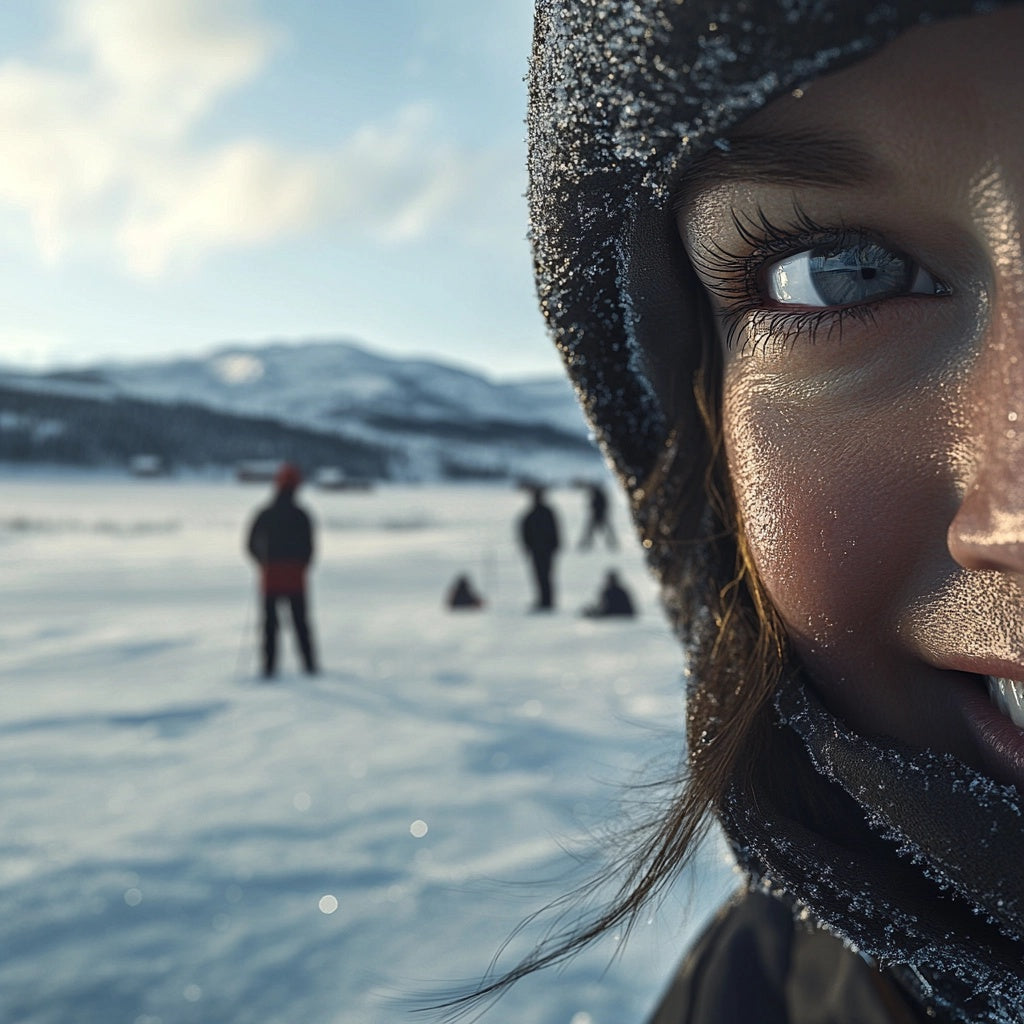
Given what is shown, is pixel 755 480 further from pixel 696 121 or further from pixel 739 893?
pixel 739 893

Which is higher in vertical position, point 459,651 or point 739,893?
point 739,893

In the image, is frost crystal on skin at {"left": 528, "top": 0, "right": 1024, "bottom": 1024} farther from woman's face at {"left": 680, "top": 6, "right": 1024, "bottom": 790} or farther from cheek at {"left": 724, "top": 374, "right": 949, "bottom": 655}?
cheek at {"left": 724, "top": 374, "right": 949, "bottom": 655}

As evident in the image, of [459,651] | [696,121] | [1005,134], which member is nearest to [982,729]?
[1005,134]

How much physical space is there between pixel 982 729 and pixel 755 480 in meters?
0.31

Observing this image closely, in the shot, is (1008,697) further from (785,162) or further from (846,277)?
(785,162)

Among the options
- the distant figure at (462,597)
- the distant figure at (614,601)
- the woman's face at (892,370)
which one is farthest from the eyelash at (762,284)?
the distant figure at (462,597)

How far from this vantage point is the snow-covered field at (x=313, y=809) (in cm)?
210

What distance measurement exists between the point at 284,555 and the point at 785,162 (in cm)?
587

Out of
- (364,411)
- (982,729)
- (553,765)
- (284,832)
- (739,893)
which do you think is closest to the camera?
(982,729)

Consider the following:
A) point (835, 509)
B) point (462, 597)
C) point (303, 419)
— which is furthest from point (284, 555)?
point (303, 419)

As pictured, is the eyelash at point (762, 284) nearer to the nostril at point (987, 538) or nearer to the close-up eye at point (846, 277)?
the close-up eye at point (846, 277)

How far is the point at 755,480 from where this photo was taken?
0.82m

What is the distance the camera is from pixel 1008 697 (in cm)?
69

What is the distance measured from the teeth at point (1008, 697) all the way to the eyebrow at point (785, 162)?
1.51ft
